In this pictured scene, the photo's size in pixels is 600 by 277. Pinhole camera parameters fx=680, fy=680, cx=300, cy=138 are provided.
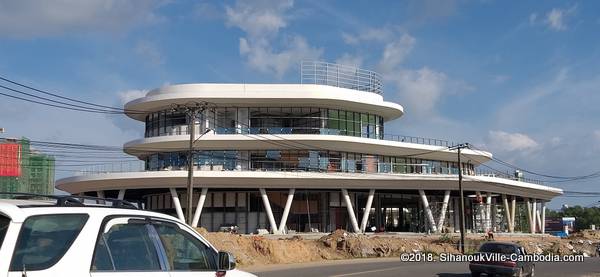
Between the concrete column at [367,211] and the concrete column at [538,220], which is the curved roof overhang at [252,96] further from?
the concrete column at [538,220]

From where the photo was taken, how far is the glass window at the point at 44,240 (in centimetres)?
510

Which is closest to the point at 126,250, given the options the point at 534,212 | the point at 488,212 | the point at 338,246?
the point at 338,246

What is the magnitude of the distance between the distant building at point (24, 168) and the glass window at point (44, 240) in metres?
63.0

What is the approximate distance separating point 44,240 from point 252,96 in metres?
51.8

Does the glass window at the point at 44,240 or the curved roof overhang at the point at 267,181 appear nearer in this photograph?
the glass window at the point at 44,240

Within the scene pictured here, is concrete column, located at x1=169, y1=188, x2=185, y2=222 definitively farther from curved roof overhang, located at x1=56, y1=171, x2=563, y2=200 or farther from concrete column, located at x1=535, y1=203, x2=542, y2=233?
concrete column, located at x1=535, y1=203, x2=542, y2=233

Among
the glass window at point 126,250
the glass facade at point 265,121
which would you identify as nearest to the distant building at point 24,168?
the glass facade at point 265,121

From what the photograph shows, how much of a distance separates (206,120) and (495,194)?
101 ft

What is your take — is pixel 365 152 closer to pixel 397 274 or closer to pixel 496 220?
pixel 496 220

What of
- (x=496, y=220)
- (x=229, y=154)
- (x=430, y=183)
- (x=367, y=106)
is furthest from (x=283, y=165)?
(x=496, y=220)

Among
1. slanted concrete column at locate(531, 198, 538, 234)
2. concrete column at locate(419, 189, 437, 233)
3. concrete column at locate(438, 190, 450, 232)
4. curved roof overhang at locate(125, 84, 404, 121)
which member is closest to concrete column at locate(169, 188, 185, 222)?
curved roof overhang at locate(125, 84, 404, 121)

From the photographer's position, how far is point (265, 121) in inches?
2343

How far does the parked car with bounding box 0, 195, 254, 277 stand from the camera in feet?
16.8

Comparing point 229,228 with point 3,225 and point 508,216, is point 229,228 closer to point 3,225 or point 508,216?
point 508,216
